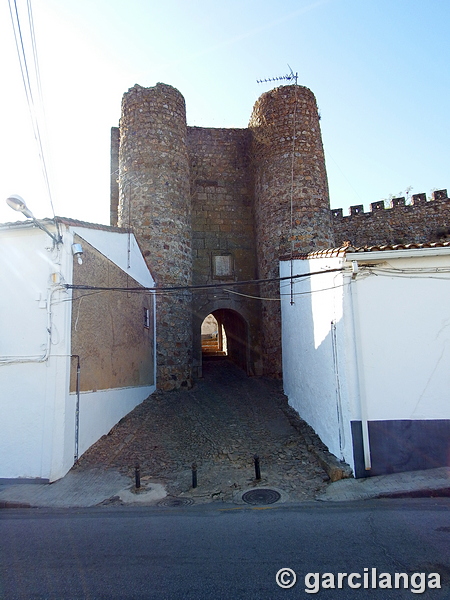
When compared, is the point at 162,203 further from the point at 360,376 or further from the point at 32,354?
the point at 360,376

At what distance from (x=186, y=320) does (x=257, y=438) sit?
5.05m

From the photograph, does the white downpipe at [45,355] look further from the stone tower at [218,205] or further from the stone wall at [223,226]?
the stone wall at [223,226]

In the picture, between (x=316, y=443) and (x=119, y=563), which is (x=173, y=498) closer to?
(x=119, y=563)

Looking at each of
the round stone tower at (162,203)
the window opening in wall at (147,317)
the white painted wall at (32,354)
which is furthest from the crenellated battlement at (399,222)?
the white painted wall at (32,354)

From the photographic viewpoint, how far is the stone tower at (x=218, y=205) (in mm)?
12508

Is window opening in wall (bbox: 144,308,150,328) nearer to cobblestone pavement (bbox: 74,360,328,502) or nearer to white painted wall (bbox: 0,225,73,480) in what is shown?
cobblestone pavement (bbox: 74,360,328,502)

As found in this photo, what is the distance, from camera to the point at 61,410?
6.81 meters

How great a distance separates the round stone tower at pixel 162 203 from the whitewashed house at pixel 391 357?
627cm

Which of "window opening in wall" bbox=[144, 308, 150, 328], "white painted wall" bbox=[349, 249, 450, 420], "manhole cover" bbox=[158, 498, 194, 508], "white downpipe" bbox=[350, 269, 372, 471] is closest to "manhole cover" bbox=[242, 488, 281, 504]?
"manhole cover" bbox=[158, 498, 194, 508]

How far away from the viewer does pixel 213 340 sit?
90.4 ft

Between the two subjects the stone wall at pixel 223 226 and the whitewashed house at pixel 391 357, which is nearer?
the whitewashed house at pixel 391 357

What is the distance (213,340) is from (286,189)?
626 inches

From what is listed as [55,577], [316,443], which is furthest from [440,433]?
[55,577]

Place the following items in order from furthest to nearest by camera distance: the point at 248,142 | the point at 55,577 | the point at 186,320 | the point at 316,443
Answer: the point at 248,142 < the point at 186,320 < the point at 316,443 < the point at 55,577
